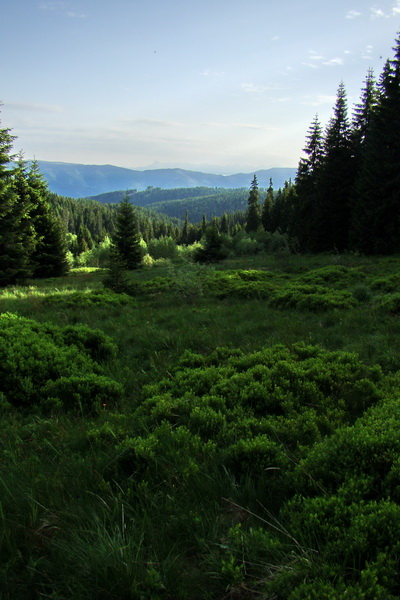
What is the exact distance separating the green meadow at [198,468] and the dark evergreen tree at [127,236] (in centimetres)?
2907

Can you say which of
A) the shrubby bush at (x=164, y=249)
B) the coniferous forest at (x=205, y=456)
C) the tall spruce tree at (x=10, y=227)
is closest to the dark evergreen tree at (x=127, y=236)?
the tall spruce tree at (x=10, y=227)

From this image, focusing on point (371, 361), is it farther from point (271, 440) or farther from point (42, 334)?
point (42, 334)

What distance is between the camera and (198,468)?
2789mm

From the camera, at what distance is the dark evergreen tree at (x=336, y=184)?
3275 centimetres

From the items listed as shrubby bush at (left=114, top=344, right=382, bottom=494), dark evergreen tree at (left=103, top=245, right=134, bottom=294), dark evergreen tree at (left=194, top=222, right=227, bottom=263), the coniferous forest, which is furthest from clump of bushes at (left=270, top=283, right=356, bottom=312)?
dark evergreen tree at (left=194, top=222, right=227, bottom=263)

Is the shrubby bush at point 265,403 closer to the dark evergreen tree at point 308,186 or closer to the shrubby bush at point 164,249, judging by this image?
Answer: the dark evergreen tree at point 308,186

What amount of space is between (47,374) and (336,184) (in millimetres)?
35537

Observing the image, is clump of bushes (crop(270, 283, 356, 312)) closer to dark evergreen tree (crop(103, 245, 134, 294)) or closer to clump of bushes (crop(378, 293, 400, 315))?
clump of bushes (crop(378, 293, 400, 315))

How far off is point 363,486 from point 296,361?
2.83 meters

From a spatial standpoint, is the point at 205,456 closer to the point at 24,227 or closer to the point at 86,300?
the point at 86,300

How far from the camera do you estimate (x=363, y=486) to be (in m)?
2.27

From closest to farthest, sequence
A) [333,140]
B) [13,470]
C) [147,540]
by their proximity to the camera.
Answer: [147,540] → [13,470] → [333,140]

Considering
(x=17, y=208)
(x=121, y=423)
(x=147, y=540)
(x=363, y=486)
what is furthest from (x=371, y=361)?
(x=17, y=208)

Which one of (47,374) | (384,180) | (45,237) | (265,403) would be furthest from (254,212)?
(265,403)
